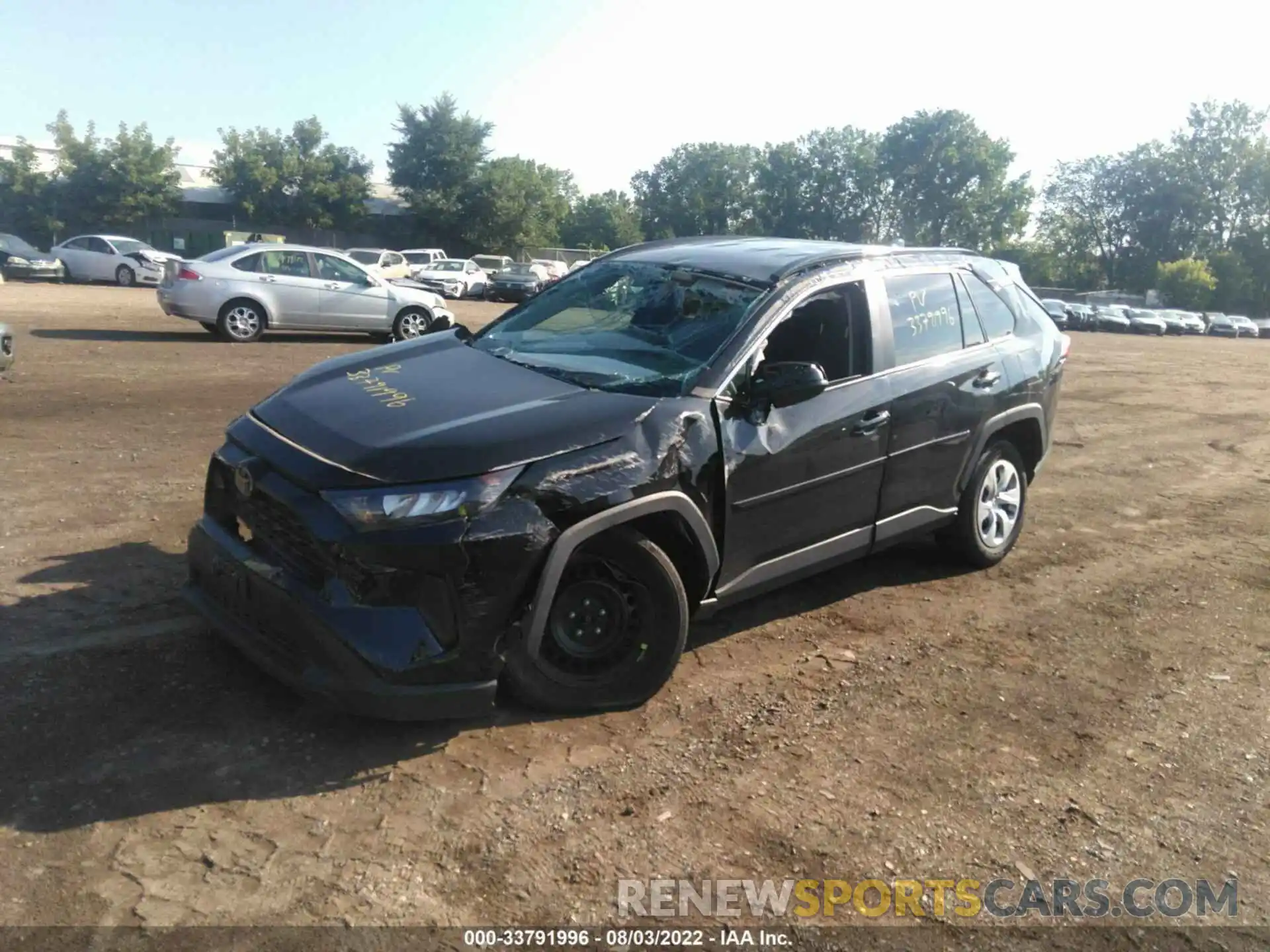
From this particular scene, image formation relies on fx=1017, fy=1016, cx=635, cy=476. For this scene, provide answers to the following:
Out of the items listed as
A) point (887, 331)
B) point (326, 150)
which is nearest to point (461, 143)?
point (326, 150)

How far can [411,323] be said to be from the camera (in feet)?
55.4

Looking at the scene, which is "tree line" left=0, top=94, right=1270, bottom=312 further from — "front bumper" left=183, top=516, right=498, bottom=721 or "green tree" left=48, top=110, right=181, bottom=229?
"front bumper" left=183, top=516, right=498, bottom=721

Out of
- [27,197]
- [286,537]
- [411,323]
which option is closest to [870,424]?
[286,537]

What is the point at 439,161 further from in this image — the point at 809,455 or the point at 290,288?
the point at 809,455

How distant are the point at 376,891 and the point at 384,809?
414 mm

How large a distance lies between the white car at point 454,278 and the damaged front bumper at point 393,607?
3096cm

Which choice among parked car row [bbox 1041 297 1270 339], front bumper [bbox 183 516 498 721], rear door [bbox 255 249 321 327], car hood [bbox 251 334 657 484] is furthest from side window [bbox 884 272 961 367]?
parked car row [bbox 1041 297 1270 339]

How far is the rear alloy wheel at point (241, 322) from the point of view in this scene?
15.1 m

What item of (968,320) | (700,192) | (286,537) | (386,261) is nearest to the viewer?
(286,537)

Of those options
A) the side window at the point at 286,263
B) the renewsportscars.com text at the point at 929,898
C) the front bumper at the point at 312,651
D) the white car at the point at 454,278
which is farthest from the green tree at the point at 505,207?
the renewsportscars.com text at the point at 929,898

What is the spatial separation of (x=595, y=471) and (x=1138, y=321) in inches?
2246

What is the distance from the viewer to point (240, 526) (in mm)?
4031

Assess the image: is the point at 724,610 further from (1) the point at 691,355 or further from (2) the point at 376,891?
(2) the point at 376,891

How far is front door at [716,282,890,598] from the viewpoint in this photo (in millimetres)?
4281
